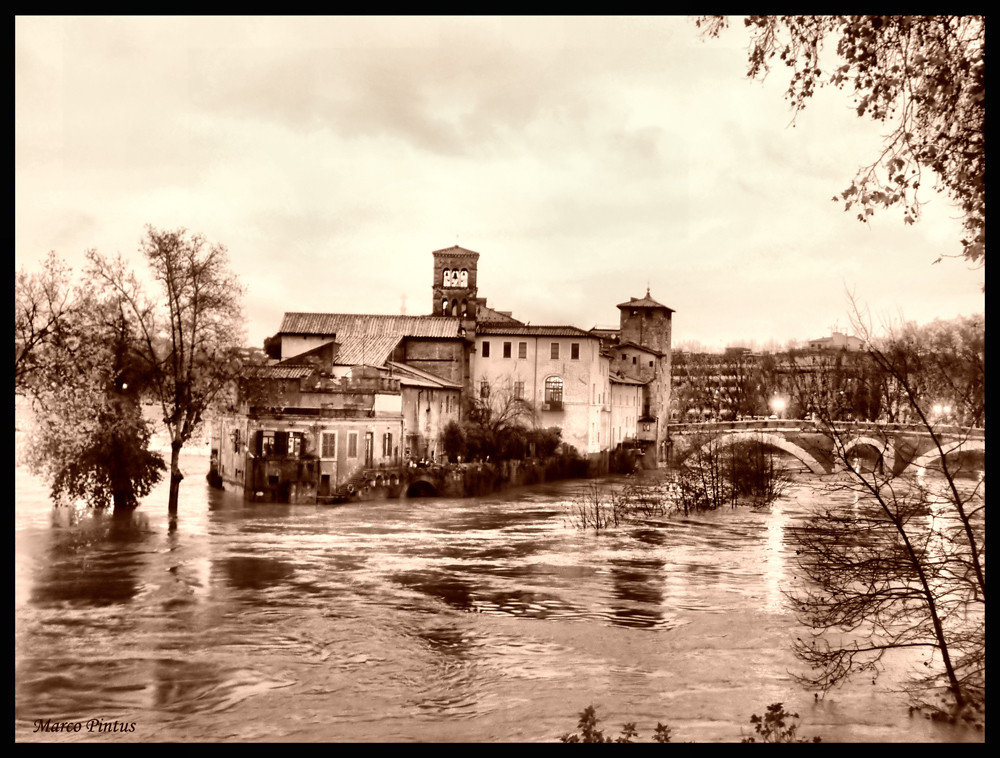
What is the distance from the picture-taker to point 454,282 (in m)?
27.6

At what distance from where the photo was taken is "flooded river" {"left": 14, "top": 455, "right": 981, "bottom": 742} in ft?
20.1

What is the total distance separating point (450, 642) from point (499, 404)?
57.3ft

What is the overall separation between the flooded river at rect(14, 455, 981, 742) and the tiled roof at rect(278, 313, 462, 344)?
9190mm

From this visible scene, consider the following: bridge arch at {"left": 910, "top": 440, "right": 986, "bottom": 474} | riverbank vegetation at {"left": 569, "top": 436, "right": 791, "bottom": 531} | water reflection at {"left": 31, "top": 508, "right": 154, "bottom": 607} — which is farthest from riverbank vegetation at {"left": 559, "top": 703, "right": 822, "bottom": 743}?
riverbank vegetation at {"left": 569, "top": 436, "right": 791, "bottom": 531}

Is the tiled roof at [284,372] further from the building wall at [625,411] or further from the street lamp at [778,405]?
the street lamp at [778,405]

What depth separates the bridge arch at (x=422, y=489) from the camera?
1992 cm

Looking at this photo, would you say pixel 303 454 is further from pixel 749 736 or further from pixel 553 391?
pixel 749 736

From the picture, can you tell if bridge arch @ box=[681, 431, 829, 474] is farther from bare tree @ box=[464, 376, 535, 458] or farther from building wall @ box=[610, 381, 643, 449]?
building wall @ box=[610, 381, 643, 449]

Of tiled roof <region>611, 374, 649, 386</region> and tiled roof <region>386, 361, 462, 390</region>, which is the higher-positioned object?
tiled roof <region>611, 374, 649, 386</region>

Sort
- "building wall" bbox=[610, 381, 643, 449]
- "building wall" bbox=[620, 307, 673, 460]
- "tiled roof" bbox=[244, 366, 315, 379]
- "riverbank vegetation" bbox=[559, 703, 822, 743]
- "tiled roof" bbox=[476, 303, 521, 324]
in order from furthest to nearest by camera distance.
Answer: "building wall" bbox=[620, 307, 673, 460] → "tiled roof" bbox=[476, 303, 521, 324] → "building wall" bbox=[610, 381, 643, 449] → "tiled roof" bbox=[244, 366, 315, 379] → "riverbank vegetation" bbox=[559, 703, 822, 743]

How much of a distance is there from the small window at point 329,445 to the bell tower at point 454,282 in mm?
8817

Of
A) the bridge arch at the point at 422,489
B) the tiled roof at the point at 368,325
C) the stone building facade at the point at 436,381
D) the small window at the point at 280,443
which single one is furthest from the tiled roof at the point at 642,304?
the small window at the point at 280,443
